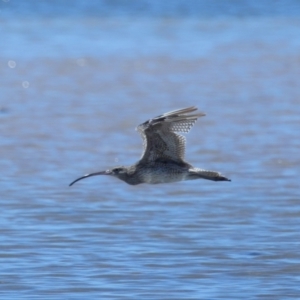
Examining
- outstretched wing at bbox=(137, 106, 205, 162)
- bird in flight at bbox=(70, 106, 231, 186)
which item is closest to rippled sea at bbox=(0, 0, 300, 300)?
bird in flight at bbox=(70, 106, 231, 186)

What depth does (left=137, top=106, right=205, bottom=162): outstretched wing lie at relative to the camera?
773cm

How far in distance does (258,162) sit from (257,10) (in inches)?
818

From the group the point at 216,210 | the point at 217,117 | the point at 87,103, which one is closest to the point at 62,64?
the point at 87,103

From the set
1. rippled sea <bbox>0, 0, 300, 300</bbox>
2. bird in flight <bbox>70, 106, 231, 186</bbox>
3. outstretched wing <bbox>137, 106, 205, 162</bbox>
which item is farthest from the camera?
bird in flight <bbox>70, 106, 231, 186</bbox>

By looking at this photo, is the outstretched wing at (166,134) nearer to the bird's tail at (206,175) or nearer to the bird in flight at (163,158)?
the bird in flight at (163,158)

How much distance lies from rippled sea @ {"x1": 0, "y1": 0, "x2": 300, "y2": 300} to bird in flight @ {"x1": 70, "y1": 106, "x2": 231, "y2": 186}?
1.45 feet

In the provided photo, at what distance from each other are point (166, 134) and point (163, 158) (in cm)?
24

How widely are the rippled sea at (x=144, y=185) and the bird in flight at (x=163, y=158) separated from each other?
44cm

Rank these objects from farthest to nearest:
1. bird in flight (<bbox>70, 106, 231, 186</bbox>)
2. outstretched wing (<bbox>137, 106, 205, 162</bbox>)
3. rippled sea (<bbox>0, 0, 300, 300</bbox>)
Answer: bird in flight (<bbox>70, 106, 231, 186</bbox>) < outstretched wing (<bbox>137, 106, 205, 162</bbox>) < rippled sea (<bbox>0, 0, 300, 300</bbox>)

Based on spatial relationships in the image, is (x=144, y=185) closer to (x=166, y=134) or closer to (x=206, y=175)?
(x=166, y=134)

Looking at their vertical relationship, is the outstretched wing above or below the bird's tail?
above

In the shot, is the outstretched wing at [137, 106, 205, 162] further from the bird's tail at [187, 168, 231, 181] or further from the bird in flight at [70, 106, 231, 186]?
the bird's tail at [187, 168, 231, 181]

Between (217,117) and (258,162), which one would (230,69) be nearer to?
(217,117)

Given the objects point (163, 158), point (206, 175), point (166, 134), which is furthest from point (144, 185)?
point (206, 175)
